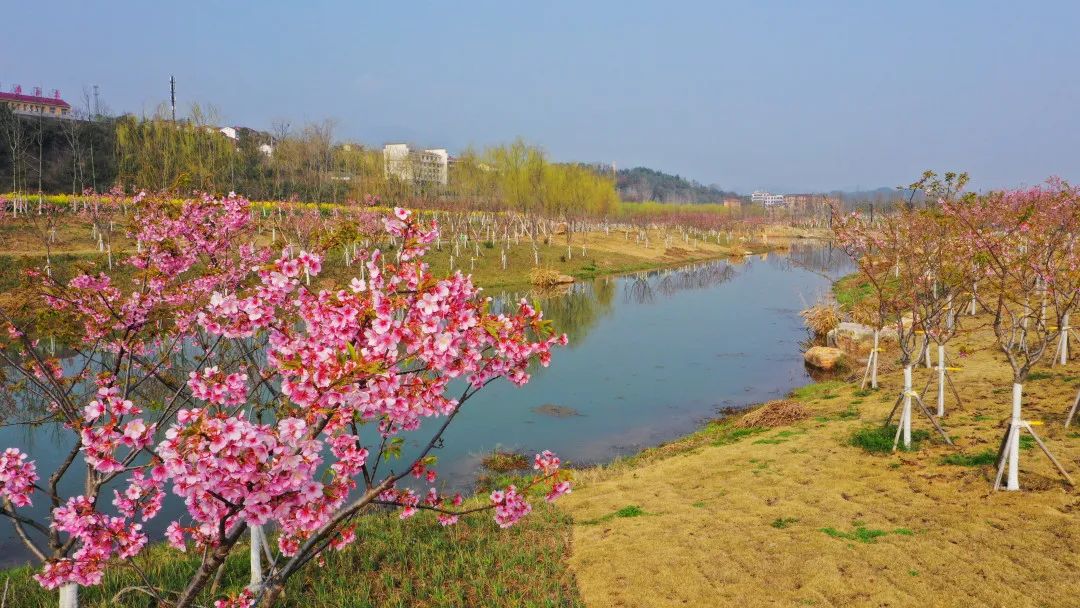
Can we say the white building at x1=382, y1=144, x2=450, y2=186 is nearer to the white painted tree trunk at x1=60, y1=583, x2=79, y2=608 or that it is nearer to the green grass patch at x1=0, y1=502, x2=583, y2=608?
the green grass patch at x1=0, y1=502, x2=583, y2=608

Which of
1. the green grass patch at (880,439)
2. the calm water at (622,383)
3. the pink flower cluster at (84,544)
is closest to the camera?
the pink flower cluster at (84,544)

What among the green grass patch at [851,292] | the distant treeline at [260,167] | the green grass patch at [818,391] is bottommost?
the green grass patch at [818,391]

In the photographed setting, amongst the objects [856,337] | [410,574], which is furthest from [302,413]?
[856,337]

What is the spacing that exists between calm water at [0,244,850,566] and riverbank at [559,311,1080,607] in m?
3.15

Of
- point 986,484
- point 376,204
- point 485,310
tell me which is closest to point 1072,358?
point 986,484

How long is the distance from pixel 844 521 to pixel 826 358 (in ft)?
49.8

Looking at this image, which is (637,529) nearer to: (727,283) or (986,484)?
(986,484)

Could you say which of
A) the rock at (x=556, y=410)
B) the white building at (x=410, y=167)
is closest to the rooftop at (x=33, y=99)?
the white building at (x=410, y=167)

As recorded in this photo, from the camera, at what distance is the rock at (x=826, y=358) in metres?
21.5

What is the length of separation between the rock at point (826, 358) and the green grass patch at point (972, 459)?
41.2 ft

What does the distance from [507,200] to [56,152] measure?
122ft

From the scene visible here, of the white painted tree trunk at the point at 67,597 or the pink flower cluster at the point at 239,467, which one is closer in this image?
the pink flower cluster at the point at 239,467

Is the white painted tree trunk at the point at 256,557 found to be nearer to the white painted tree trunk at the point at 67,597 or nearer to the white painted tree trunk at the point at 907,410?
the white painted tree trunk at the point at 67,597

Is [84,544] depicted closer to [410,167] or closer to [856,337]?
[856,337]
